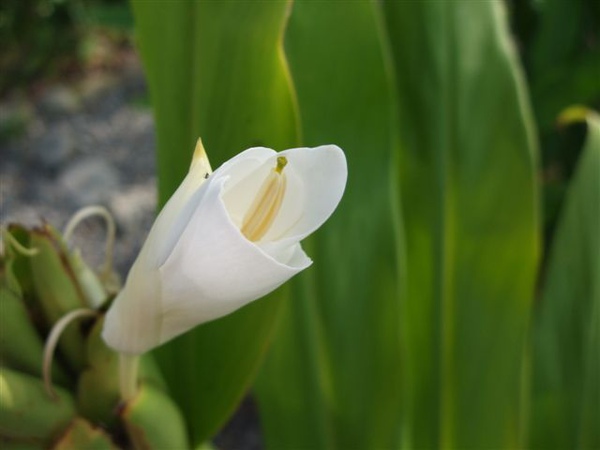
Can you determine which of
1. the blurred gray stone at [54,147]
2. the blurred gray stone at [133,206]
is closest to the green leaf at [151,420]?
the blurred gray stone at [133,206]

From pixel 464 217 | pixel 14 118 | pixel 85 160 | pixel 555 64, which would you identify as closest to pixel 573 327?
pixel 464 217

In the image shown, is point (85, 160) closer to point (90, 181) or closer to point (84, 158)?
point (84, 158)

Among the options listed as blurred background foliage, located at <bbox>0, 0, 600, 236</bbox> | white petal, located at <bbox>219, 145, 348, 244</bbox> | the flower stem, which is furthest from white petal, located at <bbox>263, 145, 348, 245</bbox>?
blurred background foliage, located at <bbox>0, 0, 600, 236</bbox>

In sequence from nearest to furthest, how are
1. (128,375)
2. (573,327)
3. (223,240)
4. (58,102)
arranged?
(223,240)
(128,375)
(573,327)
(58,102)

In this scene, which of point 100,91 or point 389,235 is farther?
point 100,91

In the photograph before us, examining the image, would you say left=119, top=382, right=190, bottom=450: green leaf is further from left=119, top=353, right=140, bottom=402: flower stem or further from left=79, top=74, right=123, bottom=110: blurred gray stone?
left=79, top=74, right=123, bottom=110: blurred gray stone

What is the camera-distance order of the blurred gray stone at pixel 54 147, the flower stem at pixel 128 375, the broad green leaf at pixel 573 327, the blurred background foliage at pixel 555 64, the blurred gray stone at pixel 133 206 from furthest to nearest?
the blurred gray stone at pixel 54 147 < the blurred gray stone at pixel 133 206 < the blurred background foliage at pixel 555 64 < the broad green leaf at pixel 573 327 < the flower stem at pixel 128 375

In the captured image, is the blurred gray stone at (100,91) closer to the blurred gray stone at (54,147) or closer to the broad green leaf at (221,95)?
the blurred gray stone at (54,147)

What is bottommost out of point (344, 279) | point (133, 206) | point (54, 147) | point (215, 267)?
point (133, 206)
